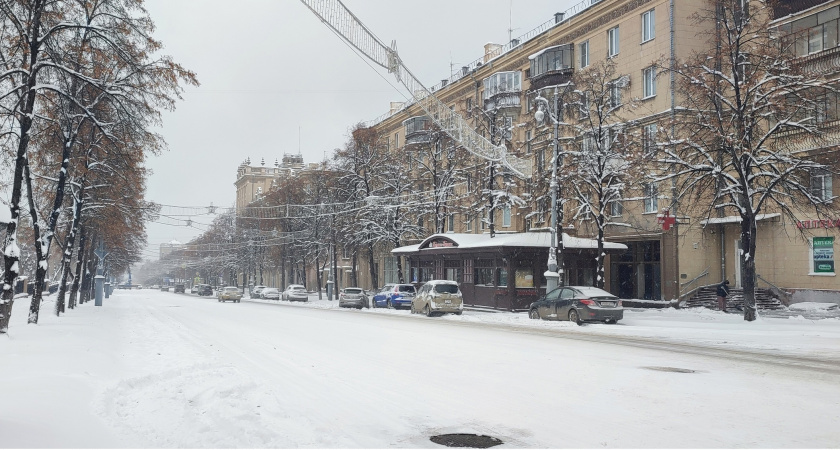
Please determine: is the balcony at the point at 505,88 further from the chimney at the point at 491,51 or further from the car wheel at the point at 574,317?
the car wheel at the point at 574,317

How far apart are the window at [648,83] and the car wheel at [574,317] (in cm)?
1766

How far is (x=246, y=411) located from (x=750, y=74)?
2240 centimetres

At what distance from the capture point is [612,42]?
134 ft

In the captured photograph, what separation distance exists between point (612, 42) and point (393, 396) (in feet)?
118

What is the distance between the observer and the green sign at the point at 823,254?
29.7 m

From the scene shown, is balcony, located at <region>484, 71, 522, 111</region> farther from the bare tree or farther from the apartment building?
the bare tree

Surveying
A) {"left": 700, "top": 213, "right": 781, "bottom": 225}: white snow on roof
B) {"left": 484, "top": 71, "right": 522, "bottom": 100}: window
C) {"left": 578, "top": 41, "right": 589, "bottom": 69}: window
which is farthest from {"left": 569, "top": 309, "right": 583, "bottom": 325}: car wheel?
{"left": 484, "top": 71, "right": 522, "bottom": 100}: window

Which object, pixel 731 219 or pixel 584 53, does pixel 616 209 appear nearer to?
pixel 731 219

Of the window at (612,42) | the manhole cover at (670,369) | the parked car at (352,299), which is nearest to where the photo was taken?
the manhole cover at (670,369)

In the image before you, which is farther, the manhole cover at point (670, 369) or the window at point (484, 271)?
the window at point (484, 271)

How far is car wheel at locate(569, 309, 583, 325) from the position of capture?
81.4 ft

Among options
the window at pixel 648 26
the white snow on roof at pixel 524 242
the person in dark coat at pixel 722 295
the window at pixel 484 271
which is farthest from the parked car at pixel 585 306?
the window at pixel 648 26

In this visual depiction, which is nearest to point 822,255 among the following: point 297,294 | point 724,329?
point 724,329

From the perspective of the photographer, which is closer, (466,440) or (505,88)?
(466,440)
